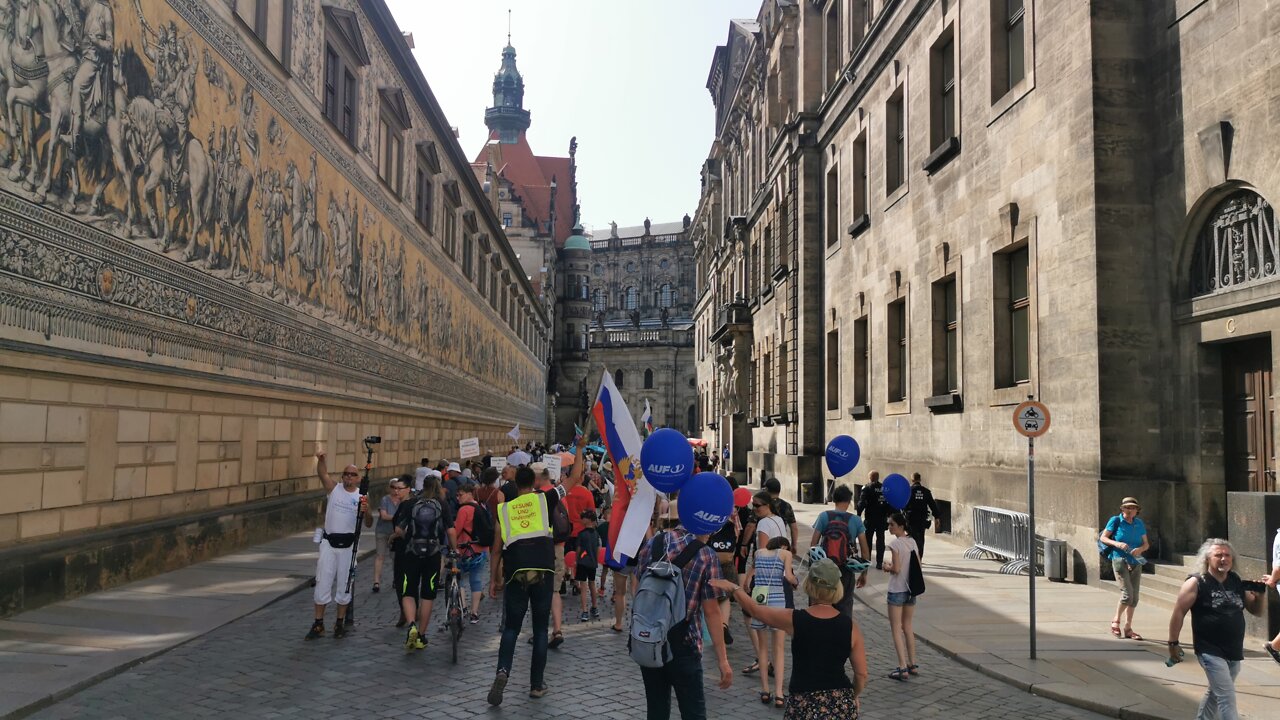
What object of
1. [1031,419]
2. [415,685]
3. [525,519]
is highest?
[1031,419]

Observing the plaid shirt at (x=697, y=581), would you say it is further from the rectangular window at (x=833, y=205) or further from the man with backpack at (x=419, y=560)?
the rectangular window at (x=833, y=205)

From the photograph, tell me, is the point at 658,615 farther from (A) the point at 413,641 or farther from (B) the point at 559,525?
(A) the point at 413,641

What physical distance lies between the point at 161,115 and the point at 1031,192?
13.3 m

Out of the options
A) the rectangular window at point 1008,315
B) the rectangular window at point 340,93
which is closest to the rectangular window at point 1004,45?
the rectangular window at point 1008,315

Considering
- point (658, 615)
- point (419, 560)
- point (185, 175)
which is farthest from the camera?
point (185, 175)

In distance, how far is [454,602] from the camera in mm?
9180

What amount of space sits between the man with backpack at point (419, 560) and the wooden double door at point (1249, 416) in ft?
32.8

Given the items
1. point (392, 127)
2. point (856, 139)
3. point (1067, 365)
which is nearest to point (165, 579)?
point (1067, 365)

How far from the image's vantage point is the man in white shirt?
396 inches

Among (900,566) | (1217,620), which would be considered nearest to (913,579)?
(900,566)

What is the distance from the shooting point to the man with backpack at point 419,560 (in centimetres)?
977

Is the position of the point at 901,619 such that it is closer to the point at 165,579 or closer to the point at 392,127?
the point at 165,579

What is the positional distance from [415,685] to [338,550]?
2.42 meters

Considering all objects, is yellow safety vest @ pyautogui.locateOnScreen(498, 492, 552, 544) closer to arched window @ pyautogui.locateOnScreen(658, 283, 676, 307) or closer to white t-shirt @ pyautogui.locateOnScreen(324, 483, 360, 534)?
white t-shirt @ pyautogui.locateOnScreen(324, 483, 360, 534)
